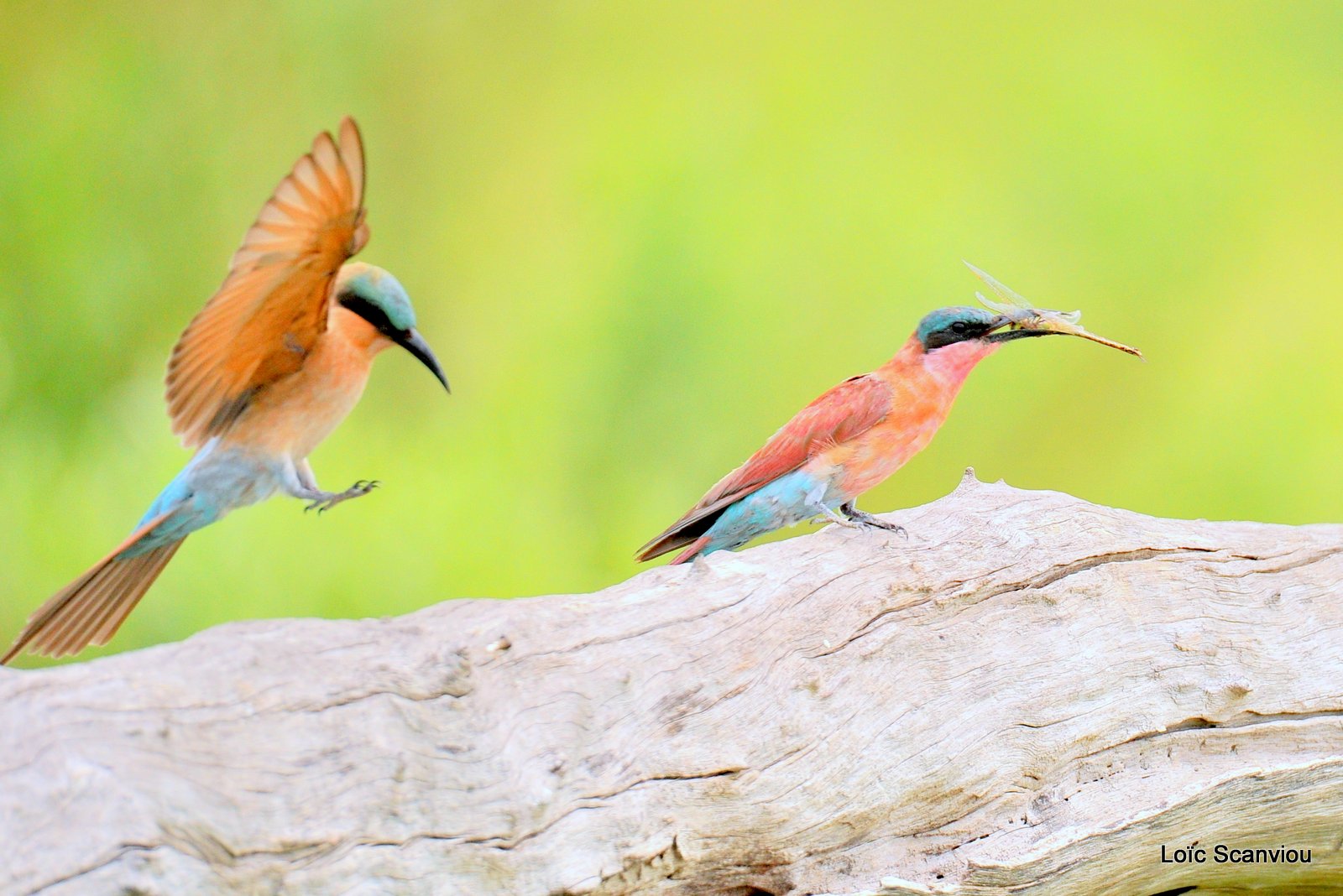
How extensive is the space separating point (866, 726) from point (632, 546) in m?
1.45

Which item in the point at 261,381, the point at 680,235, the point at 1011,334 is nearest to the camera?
the point at 261,381

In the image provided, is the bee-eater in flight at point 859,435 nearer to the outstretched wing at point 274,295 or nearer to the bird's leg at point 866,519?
the bird's leg at point 866,519

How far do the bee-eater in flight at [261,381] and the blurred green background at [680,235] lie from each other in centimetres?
125

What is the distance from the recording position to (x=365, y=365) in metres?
1.35

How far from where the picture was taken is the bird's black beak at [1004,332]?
4.61 feet

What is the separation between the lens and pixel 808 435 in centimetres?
140

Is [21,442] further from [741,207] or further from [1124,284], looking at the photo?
[1124,284]

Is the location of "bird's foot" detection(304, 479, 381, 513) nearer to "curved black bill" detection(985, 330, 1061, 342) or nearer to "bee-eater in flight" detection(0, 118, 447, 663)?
"bee-eater in flight" detection(0, 118, 447, 663)

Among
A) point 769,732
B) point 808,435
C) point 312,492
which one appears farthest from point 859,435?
point 312,492

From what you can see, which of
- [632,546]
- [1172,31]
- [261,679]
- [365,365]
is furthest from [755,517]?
[1172,31]

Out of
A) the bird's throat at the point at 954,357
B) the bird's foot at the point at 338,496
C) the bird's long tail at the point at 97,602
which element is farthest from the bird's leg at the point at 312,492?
the bird's throat at the point at 954,357
